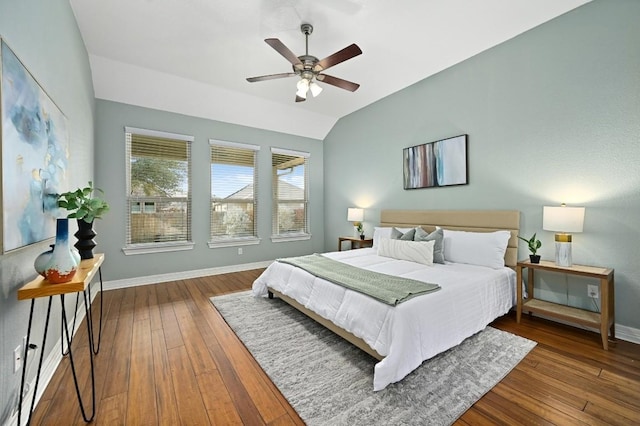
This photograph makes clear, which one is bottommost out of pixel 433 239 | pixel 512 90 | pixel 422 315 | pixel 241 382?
pixel 241 382

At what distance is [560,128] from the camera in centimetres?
273

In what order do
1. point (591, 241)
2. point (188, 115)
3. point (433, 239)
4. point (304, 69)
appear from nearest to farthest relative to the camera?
point (591, 241), point (304, 69), point (433, 239), point (188, 115)

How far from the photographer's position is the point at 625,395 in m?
1.70

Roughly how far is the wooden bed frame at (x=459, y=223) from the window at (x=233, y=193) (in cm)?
202

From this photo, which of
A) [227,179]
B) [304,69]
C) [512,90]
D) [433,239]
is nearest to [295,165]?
[227,179]

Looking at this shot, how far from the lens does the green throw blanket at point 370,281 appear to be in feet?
6.64

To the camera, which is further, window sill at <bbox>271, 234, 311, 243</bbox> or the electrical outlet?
window sill at <bbox>271, 234, 311, 243</bbox>

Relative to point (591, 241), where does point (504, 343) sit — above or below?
below

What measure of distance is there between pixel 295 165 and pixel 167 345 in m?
4.23

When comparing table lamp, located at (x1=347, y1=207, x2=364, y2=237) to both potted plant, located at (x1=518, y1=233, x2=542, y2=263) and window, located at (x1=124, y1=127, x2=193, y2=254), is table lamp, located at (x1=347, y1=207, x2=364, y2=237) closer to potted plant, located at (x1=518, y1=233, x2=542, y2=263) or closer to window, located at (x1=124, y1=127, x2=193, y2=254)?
potted plant, located at (x1=518, y1=233, x2=542, y2=263)

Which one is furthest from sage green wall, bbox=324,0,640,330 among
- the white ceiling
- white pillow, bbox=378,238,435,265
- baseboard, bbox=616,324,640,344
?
white pillow, bbox=378,238,435,265

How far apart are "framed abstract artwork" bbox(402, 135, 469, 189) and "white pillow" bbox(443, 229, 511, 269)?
80 cm

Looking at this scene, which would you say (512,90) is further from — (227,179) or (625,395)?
(227,179)

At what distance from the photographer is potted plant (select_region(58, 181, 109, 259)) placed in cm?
187
